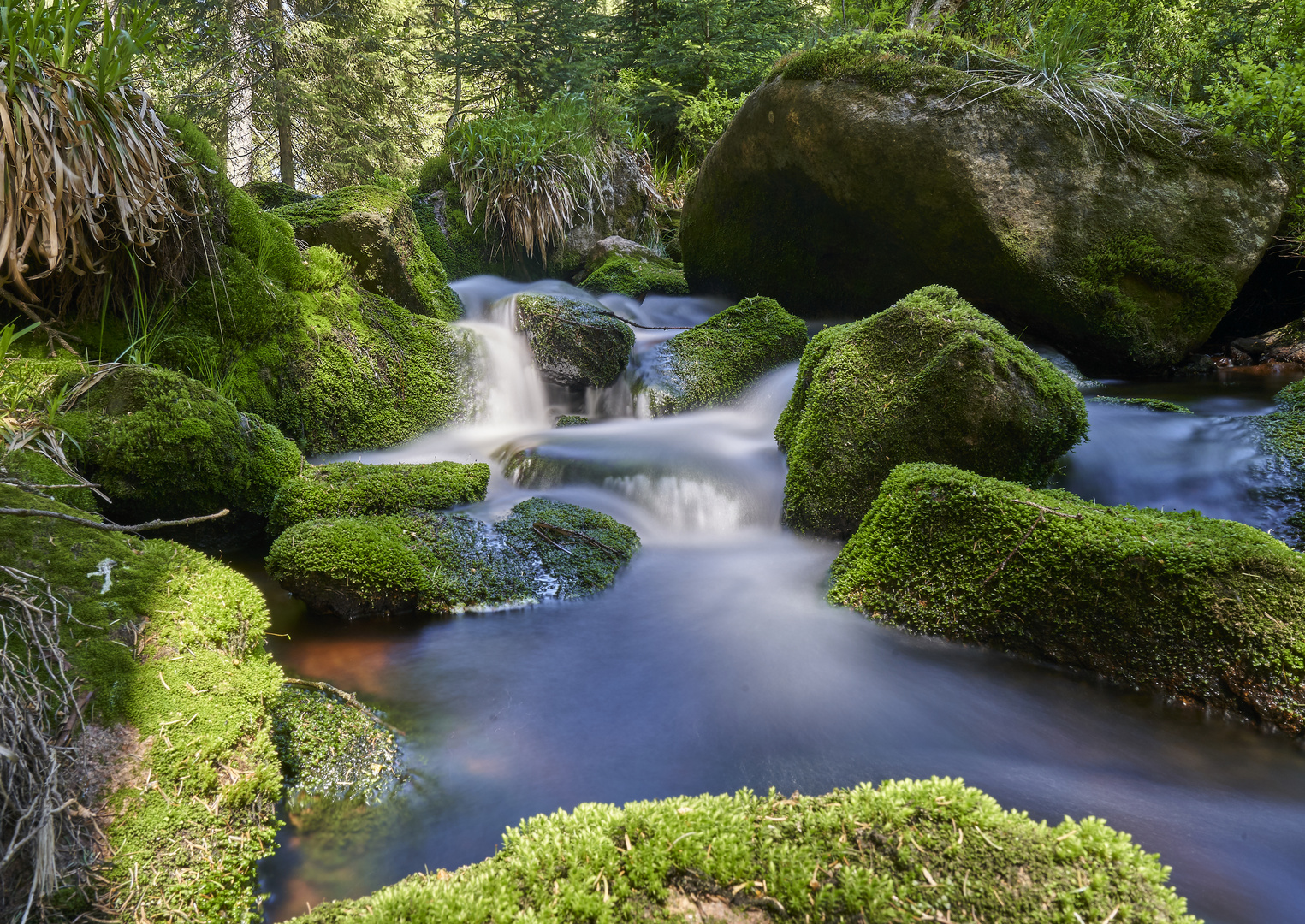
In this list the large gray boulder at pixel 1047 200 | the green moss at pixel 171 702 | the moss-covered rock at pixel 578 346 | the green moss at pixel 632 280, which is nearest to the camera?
the green moss at pixel 171 702

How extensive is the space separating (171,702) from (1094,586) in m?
3.42

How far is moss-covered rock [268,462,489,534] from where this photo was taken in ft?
13.2

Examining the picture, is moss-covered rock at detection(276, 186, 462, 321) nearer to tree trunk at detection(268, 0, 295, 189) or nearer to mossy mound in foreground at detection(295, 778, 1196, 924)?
tree trunk at detection(268, 0, 295, 189)

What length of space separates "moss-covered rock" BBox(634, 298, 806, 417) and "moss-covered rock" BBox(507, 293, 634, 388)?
0.31 m

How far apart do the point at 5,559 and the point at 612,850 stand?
208cm

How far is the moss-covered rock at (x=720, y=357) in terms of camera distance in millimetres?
6641

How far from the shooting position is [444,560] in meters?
3.81

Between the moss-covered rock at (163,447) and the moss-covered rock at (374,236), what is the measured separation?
2.97m

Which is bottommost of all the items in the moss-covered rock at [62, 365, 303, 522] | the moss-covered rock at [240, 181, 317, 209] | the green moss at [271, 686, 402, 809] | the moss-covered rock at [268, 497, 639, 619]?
the green moss at [271, 686, 402, 809]

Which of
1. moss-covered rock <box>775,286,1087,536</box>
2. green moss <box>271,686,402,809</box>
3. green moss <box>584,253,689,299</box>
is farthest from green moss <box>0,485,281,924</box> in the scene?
green moss <box>584,253,689,299</box>

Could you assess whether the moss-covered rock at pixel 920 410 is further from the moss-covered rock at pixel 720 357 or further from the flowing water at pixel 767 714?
the moss-covered rock at pixel 720 357

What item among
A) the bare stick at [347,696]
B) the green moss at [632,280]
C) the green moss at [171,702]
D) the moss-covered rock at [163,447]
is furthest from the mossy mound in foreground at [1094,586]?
the green moss at [632,280]

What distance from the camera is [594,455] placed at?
534 cm

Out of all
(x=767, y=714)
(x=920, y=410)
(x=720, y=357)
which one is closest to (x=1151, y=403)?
(x=920, y=410)
